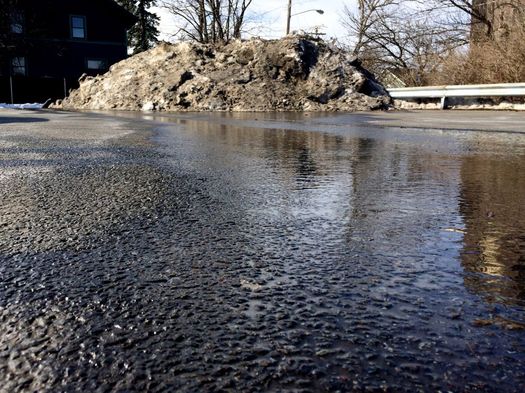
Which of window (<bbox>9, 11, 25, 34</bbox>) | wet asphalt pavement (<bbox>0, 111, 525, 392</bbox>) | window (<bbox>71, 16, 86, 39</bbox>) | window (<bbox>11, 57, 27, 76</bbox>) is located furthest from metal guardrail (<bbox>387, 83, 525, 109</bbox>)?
window (<bbox>9, 11, 25, 34</bbox>)

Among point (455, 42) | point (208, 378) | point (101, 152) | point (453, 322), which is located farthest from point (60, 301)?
Answer: point (455, 42)

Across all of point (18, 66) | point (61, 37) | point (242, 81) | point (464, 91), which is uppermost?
point (61, 37)

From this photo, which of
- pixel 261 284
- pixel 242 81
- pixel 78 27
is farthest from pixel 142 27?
pixel 261 284

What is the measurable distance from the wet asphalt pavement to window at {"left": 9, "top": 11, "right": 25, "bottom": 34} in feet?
105

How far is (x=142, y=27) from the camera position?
4119 cm

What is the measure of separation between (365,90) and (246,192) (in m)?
14.7

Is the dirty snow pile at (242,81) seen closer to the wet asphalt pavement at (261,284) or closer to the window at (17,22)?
the wet asphalt pavement at (261,284)

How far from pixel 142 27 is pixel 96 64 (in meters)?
10.1

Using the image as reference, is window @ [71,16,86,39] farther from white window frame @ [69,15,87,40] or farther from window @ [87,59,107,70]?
window @ [87,59,107,70]

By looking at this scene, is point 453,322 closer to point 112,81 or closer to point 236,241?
point 236,241

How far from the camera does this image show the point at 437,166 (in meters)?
3.87

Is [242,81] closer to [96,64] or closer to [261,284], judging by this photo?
[261,284]

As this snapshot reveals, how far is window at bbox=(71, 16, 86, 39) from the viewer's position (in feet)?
106

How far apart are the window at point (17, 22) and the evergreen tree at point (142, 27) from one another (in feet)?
38.3
